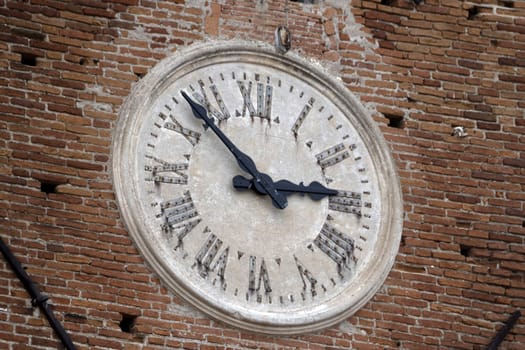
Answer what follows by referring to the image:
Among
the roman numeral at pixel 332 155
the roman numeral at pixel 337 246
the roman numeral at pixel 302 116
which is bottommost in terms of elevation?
the roman numeral at pixel 337 246

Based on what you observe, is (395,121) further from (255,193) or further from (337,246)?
(255,193)

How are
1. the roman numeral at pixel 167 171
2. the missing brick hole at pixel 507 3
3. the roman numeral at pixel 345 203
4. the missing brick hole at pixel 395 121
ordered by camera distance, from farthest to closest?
the missing brick hole at pixel 507 3 → the missing brick hole at pixel 395 121 → the roman numeral at pixel 345 203 → the roman numeral at pixel 167 171

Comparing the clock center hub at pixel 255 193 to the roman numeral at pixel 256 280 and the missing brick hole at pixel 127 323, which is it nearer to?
the roman numeral at pixel 256 280

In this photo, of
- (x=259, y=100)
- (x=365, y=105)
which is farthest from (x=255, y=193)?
(x=365, y=105)

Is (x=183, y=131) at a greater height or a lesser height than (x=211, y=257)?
greater

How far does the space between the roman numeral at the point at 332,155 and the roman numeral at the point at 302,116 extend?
0.84 ft

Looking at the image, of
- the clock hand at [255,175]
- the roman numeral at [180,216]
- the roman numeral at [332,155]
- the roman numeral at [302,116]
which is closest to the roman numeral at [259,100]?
the roman numeral at [302,116]

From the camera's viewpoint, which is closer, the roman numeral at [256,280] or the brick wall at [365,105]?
the brick wall at [365,105]

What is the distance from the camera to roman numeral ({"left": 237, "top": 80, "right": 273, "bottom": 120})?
17062 mm

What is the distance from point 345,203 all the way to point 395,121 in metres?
0.89

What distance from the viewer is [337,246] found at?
16.8m

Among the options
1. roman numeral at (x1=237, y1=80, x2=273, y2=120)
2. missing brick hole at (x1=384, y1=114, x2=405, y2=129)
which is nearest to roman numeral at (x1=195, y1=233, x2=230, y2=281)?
roman numeral at (x1=237, y1=80, x2=273, y2=120)

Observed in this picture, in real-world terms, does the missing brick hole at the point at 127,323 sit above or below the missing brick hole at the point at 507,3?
below

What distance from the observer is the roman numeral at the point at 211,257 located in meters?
16.4
